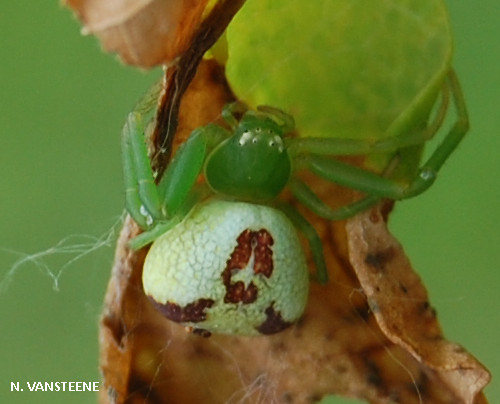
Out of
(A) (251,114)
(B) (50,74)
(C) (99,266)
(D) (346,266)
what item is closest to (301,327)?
(D) (346,266)

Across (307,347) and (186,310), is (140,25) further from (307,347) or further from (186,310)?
(307,347)

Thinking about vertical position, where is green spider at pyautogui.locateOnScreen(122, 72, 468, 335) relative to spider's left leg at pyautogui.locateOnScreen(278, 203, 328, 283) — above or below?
above

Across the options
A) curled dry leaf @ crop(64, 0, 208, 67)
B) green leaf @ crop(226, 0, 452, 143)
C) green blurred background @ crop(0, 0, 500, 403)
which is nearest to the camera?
curled dry leaf @ crop(64, 0, 208, 67)

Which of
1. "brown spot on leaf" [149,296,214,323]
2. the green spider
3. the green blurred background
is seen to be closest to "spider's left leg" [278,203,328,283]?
the green spider

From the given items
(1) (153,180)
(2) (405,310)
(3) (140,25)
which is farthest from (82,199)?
(3) (140,25)

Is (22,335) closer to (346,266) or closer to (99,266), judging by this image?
(99,266)

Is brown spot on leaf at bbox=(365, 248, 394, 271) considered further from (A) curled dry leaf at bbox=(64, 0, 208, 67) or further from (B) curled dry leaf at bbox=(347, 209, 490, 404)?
(A) curled dry leaf at bbox=(64, 0, 208, 67)
